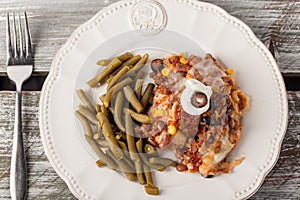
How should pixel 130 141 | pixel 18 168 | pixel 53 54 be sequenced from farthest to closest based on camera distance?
pixel 53 54 < pixel 18 168 < pixel 130 141

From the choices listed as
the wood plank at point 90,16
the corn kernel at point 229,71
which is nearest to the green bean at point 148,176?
the corn kernel at point 229,71

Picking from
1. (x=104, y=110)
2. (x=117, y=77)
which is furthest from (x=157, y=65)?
(x=104, y=110)

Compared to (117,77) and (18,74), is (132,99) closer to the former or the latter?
(117,77)

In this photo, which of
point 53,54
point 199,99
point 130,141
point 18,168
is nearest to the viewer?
point 199,99

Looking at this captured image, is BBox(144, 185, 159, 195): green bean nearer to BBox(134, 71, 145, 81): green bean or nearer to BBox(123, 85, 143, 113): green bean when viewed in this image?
BBox(123, 85, 143, 113): green bean

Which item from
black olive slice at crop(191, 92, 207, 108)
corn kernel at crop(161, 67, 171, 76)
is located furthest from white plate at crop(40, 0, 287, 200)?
black olive slice at crop(191, 92, 207, 108)

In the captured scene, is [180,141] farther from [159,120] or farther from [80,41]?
[80,41]
